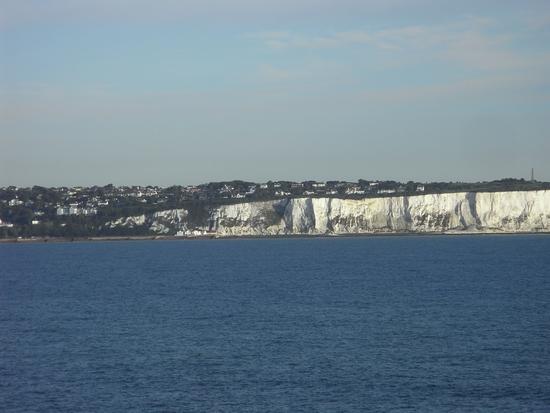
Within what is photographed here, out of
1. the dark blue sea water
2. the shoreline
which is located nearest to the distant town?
the shoreline

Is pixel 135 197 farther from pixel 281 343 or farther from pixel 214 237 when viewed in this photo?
pixel 281 343

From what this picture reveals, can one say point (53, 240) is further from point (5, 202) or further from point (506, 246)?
point (506, 246)

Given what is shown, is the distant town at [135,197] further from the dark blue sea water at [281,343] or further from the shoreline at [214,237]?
the dark blue sea water at [281,343]

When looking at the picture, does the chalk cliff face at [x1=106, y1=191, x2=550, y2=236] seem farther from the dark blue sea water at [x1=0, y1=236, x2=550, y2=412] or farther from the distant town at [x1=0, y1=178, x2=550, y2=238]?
the dark blue sea water at [x1=0, y1=236, x2=550, y2=412]

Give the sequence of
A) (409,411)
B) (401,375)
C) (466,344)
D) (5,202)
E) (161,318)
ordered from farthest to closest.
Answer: (5,202), (161,318), (466,344), (401,375), (409,411)

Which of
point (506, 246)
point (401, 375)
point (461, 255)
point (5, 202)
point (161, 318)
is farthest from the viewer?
point (5, 202)

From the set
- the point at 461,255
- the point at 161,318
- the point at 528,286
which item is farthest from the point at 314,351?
the point at 461,255

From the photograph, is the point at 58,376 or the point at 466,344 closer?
the point at 58,376

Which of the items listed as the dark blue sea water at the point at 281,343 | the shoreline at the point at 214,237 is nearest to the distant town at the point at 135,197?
the shoreline at the point at 214,237
